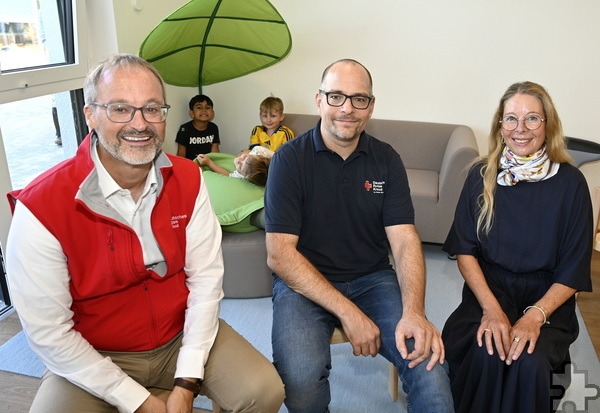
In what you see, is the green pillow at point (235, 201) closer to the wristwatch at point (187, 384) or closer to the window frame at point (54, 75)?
the window frame at point (54, 75)

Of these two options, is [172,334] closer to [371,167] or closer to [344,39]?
[371,167]

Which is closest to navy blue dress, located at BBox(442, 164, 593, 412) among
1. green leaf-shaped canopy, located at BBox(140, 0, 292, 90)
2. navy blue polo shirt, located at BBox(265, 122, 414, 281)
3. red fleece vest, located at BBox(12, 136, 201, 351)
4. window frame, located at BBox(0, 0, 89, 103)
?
navy blue polo shirt, located at BBox(265, 122, 414, 281)

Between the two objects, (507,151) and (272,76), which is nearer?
(507,151)

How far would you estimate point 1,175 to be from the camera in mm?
2664

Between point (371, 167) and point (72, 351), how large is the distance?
1170 millimetres

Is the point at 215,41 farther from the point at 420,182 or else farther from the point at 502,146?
the point at 502,146

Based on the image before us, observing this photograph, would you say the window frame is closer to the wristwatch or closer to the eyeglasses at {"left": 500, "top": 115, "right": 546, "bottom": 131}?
the wristwatch

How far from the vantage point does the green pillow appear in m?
2.77

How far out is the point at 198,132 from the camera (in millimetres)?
4160

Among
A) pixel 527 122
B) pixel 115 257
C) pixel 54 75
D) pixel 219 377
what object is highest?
pixel 54 75

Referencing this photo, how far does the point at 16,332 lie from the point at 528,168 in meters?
2.50

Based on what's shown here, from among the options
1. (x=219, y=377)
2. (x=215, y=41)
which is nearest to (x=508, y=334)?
(x=219, y=377)

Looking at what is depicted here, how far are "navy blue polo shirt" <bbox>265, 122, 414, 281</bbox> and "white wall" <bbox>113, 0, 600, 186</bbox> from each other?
2.21 meters

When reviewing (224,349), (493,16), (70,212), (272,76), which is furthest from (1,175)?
(493,16)
